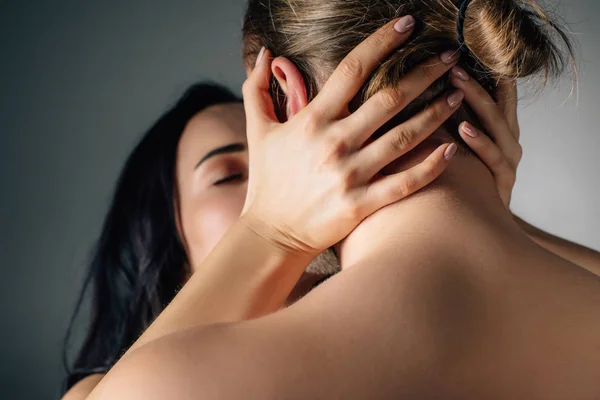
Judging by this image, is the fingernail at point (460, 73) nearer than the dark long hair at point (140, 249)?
Yes

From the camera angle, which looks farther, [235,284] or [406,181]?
[235,284]

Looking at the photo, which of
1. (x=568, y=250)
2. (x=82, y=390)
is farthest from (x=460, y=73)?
(x=82, y=390)

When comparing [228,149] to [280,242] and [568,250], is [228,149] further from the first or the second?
[568,250]

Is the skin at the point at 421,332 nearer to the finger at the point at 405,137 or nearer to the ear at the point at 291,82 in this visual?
the finger at the point at 405,137

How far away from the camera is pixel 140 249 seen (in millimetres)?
1646

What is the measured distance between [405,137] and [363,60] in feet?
0.31

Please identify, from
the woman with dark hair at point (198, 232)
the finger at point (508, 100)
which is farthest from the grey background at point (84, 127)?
the finger at point (508, 100)

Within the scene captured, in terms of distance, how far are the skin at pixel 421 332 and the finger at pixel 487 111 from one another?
0.15m

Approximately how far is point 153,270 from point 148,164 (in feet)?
0.86

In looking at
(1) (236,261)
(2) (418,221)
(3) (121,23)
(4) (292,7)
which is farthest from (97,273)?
(2) (418,221)

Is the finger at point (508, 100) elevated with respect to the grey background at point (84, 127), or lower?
elevated

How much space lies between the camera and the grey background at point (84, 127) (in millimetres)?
2037

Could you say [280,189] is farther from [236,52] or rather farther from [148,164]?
[236,52]

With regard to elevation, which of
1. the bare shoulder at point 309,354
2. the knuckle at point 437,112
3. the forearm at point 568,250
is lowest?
the forearm at point 568,250
